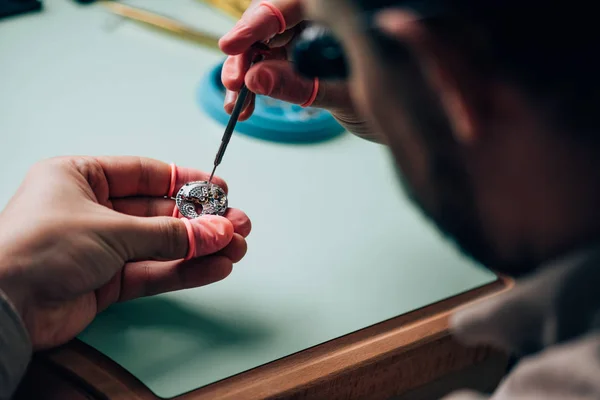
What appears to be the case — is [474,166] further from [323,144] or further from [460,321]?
[323,144]

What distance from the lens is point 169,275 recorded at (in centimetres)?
75

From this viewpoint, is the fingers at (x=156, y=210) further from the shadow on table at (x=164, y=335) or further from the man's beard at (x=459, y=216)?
the man's beard at (x=459, y=216)

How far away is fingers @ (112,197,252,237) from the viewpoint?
2.68 feet

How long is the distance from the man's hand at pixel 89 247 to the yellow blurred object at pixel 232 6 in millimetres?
613

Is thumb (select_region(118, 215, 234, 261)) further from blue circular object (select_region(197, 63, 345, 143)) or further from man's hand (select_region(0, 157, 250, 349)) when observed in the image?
blue circular object (select_region(197, 63, 345, 143))

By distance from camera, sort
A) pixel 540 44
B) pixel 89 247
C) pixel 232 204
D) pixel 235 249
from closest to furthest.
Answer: pixel 540 44 < pixel 89 247 < pixel 235 249 < pixel 232 204

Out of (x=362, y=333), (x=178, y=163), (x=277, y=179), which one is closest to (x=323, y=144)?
(x=277, y=179)

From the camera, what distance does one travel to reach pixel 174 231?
0.72 meters

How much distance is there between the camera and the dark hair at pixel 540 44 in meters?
0.35

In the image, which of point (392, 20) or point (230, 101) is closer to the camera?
point (392, 20)

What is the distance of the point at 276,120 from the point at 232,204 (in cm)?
21

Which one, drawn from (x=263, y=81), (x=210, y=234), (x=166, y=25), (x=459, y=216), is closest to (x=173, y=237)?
(x=210, y=234)

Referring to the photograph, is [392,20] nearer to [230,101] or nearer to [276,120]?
[230,101]

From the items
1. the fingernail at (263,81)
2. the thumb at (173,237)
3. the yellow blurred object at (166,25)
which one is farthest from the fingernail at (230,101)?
the yellow blurred object at (166,25)
